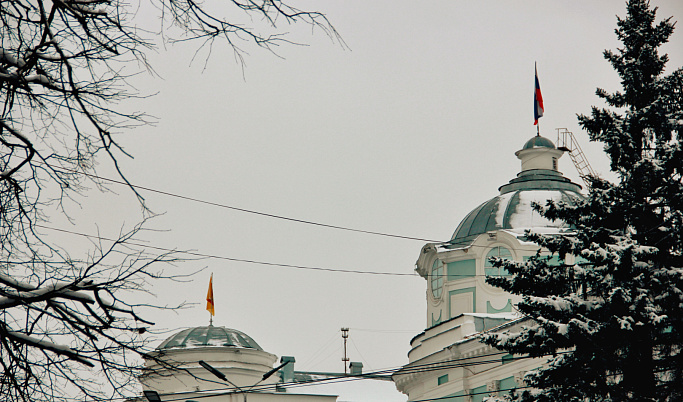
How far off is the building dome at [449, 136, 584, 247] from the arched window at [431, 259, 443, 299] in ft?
3.87

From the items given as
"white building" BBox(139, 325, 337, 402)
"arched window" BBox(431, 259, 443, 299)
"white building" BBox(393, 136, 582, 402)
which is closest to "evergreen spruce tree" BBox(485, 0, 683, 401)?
"white building" BBox(393, 136, 582, 402)

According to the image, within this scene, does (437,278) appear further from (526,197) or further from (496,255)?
(526,197)

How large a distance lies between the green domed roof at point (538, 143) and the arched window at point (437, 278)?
6855mm

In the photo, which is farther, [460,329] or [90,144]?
[460,329]

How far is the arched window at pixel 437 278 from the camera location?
4434cm

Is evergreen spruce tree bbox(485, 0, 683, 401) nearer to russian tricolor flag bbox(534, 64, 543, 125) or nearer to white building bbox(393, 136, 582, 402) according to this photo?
white building bbox(393, 136, 582, 402)

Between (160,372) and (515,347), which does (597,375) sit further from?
(160,372)

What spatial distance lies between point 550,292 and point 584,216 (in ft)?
5.12

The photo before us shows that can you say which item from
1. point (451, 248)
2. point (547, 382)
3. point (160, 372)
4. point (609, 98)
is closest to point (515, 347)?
point (547, 382)

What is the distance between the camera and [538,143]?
46562 millimetres

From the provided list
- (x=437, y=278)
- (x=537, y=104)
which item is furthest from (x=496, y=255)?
(x=537, y=104)

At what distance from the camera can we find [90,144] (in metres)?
9.56

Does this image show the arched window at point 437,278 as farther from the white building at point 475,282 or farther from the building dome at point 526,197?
the building dome at point 526,197

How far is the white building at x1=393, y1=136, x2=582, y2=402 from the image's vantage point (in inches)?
1510
